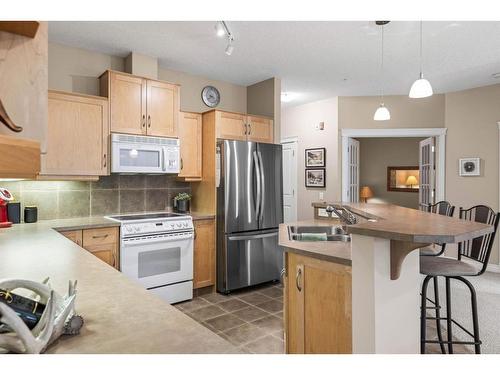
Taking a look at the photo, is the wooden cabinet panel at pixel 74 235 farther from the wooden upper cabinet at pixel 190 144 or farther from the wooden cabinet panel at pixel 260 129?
the wooden cabinet panel at pixel 260 129

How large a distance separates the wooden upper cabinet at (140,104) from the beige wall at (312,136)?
2.69 m

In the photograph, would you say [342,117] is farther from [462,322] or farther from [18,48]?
[18,48]

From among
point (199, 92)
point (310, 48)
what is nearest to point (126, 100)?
point (199, 92)

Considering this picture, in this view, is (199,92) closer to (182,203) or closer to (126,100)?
(126,100)

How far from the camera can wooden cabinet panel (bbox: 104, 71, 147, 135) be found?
10.6ft

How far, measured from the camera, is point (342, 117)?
17.2 ft

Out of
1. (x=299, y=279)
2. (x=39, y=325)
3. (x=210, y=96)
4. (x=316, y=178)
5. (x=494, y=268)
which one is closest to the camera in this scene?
(x=39, y=325)

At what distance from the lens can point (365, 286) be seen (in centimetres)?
145

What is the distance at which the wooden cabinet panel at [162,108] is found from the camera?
3477 millimetres

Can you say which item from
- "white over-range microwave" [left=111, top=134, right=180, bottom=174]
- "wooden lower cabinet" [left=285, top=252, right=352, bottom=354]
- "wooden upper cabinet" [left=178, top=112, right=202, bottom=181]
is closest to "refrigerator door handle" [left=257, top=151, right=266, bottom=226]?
"wooden upper cabinet" [left=178, top=112, right=202, bottom=181]

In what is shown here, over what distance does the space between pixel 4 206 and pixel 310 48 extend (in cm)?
324

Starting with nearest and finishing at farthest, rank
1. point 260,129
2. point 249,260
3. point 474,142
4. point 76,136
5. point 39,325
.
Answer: point 39,325
point 76,136
point 249,260
point 260,129
point 474,142

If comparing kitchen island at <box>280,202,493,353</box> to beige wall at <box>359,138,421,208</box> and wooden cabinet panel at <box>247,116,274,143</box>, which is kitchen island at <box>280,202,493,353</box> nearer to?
wooden cabinet panel at <box>247,116,274,143</box>
